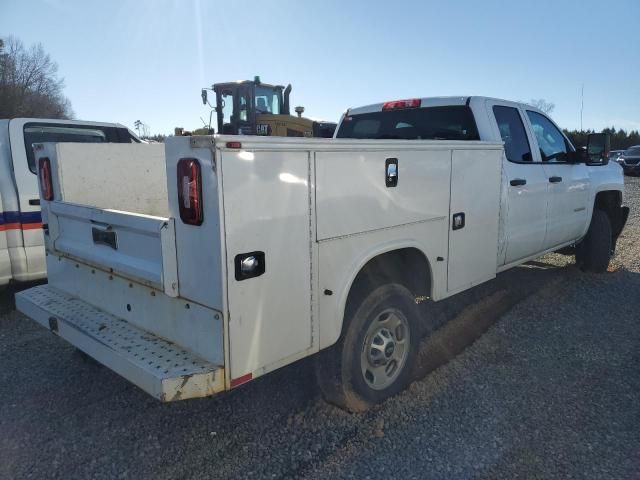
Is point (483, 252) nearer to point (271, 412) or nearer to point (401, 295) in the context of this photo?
point (401, 295)

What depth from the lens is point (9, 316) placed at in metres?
5.34

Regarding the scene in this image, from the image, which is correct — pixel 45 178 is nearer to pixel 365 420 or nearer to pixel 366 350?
pixel 366 350

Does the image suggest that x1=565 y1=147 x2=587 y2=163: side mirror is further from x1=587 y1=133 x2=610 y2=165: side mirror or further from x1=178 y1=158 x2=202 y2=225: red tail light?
x1=178 y1=158 x2=202 y2=225: red tail light

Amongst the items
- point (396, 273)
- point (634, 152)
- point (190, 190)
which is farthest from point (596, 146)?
point (634, 152)

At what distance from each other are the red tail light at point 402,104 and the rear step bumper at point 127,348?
3272 millimetres

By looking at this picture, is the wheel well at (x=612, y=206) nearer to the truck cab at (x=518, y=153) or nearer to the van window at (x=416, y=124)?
the truck cab at (x=518, y=153)

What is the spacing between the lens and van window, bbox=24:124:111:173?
5445mm

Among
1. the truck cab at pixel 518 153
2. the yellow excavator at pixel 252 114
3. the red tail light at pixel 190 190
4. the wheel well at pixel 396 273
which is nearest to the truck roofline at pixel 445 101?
the truck cab at pixel 518 153

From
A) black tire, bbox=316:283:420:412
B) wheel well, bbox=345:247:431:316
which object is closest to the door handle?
wheel well, bbox=345:247:431:316

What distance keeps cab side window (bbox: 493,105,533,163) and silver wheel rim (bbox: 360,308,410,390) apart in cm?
207

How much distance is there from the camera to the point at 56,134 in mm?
5906

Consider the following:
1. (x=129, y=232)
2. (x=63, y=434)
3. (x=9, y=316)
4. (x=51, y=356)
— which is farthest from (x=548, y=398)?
(x=9, y=316)

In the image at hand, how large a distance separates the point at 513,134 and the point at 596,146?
58.3 inches

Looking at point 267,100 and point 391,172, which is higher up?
point 267,100
